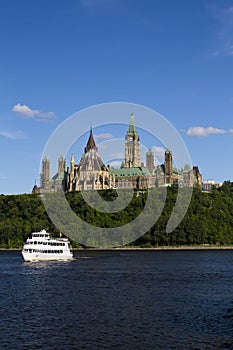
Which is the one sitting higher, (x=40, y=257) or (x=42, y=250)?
(x=42, y=250)

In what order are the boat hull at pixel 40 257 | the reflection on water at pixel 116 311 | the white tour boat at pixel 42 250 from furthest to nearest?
1. the white tour boat at pixel 42 250
2. the boat hull at pixel 40 257
3. the reflection on water at pixel 116 311

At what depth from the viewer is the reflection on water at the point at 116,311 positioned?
42.7 meters

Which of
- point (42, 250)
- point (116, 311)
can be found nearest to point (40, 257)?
point (42, 250)

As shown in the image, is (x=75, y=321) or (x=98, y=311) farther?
(x=98, y=311)

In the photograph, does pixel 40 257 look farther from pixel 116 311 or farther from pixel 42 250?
pixel 116 311

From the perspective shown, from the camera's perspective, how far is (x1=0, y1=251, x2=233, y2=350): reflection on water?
140ft

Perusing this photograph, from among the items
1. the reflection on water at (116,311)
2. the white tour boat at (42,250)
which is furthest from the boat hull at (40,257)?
the reflection on water at (116,311)

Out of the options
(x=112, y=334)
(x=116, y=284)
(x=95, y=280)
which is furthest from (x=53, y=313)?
(x=95, y=280)

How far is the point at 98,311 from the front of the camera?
2196 inches

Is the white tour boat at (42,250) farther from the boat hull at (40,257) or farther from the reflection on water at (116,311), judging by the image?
the reflection on water at (116,311)

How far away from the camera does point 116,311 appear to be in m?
55.5

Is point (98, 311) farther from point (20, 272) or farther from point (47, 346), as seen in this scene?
point (20, 272)

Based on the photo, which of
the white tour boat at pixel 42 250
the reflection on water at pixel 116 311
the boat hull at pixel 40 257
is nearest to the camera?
the reflection on water at pixel 116 311

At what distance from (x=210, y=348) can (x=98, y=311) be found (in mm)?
18363
